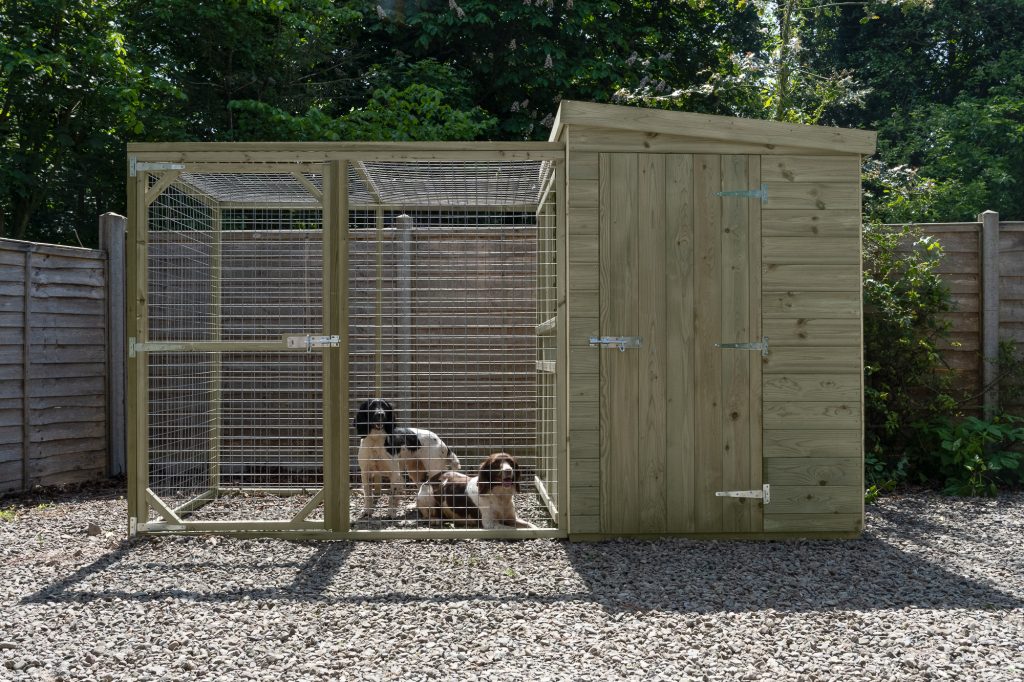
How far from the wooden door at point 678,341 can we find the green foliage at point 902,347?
2.07 meters

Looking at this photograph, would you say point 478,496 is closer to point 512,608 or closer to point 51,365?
point 512,608

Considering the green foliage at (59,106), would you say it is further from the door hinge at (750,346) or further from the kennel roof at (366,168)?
the door hinge at (750,346)

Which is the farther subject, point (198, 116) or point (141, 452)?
point (198, 116)

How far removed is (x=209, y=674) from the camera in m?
3.01

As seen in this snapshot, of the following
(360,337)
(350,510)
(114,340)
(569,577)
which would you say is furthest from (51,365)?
(569,577)

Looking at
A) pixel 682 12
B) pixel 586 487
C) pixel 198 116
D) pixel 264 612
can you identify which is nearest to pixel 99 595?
pixel 264 612

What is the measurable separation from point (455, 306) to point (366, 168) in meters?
1.89

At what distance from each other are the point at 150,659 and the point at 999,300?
6403 mm

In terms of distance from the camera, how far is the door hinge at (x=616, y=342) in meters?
4.95

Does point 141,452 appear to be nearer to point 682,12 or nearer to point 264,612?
point 264,612

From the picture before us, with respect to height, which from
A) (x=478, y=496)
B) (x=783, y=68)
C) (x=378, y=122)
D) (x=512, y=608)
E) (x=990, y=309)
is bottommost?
(x=512, y=608)

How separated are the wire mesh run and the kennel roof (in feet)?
0.09

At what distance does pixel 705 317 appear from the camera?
5000mm

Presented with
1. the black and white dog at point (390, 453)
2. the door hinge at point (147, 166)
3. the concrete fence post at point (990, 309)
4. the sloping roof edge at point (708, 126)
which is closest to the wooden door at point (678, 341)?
the sloping roof edge at point (708, 126)
